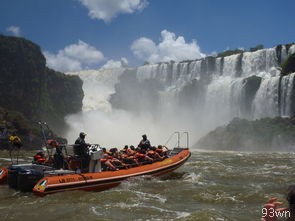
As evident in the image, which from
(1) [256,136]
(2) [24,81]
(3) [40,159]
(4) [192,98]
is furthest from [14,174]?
(4) [192,98]

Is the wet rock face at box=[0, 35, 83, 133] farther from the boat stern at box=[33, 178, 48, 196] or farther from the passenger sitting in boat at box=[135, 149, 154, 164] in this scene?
the boat stern at box=[33, 178, 48, 196]

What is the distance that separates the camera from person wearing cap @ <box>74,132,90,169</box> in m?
12.5

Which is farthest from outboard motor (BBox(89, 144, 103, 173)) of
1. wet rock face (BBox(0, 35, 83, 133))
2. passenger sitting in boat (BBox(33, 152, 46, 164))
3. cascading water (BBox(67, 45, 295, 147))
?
wet rock face (BBox(0, 35, 83, 133))

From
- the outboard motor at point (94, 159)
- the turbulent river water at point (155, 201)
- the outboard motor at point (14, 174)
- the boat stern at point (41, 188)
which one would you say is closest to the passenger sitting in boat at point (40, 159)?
the turbulent river water at point (155, 201)

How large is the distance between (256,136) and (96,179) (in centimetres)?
3158

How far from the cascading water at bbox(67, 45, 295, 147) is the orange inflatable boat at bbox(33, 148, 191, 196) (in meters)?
33.0

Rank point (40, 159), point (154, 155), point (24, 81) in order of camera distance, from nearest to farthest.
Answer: point (40, 159) < point (154, 155) < point (24, 81)

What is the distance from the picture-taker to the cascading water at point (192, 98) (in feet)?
158

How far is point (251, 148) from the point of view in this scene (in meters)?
40.2

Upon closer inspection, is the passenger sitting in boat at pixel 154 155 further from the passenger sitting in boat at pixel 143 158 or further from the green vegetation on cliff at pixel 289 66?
the green vegetation on cliff at pixel 289 66

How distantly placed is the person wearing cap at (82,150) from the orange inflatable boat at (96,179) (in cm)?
74

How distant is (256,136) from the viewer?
40.8 meters

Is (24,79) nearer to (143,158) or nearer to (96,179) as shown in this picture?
(143,158)

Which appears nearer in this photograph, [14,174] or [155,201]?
[155,201]
